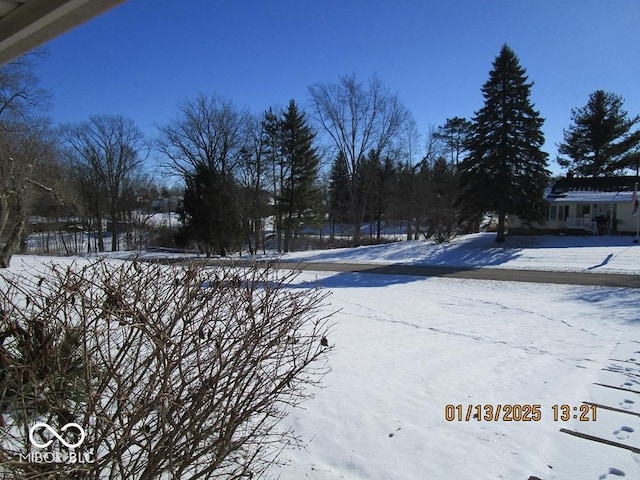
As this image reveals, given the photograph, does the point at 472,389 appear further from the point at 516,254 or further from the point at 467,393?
the point at 516,254

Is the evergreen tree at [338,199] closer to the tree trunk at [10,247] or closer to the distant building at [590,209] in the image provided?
the distant building at [590,209]

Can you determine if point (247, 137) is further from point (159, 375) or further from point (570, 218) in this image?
point (159, 375)

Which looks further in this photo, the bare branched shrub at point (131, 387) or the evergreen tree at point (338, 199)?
the evergreen tree at point (338, 199)

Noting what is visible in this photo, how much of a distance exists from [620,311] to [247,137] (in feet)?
118

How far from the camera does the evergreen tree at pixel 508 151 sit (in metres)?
26.7

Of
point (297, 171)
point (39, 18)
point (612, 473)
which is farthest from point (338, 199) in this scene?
point (612, 473)

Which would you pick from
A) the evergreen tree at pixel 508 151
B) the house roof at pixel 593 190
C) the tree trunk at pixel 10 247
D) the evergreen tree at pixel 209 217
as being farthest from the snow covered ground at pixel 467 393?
the house roof at pixel 593 190

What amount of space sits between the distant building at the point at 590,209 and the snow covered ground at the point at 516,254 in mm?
2086

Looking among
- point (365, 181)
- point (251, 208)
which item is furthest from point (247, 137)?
point (365, 181)

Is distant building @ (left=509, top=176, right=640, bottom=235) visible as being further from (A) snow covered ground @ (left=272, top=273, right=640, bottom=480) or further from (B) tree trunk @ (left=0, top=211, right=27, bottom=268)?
(B) tree trunk @ (left=0, top=211, right=27, bottom=268)

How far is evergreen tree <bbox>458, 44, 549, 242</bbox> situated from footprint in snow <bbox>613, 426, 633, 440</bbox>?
2474cm

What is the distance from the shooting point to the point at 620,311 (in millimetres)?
10586

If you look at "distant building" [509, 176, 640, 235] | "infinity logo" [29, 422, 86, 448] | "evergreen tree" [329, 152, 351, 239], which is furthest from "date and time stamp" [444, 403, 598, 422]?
"evergreen tree" [329, 152, 351, 239]

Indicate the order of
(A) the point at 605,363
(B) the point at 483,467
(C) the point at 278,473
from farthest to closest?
1. (A) the point at 605,363
2. (B) the point at 483,467
3. (C) the point at 278,473
